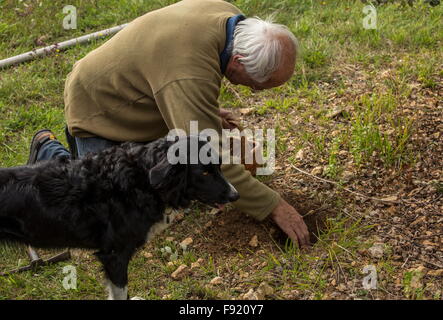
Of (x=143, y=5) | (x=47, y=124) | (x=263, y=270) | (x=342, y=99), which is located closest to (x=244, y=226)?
(x=263, y=270)

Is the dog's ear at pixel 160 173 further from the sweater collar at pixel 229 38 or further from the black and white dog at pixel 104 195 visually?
the sweater collar at pixel 229 38

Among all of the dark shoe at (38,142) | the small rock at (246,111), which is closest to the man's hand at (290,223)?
the small rock at (246,111)

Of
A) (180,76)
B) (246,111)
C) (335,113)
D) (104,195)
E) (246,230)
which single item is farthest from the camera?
(246,111)

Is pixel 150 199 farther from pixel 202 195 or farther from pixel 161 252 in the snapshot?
pixel 161 252

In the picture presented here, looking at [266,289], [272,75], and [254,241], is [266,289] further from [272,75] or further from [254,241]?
[272,75]

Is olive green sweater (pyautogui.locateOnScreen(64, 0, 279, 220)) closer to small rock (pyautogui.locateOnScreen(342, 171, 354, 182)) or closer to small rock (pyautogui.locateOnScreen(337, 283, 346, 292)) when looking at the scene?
small rock (pyautogui.locateOnScreen(337, 283, 346, 292))

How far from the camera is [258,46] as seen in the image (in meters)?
3.46

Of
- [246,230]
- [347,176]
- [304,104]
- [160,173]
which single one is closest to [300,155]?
[347,176]

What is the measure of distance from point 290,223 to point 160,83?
1.34 meters

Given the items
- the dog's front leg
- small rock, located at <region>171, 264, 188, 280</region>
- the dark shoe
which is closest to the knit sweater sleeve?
small rock, located at <region>171, 264, 188, 280</region>

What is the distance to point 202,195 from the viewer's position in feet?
10.9

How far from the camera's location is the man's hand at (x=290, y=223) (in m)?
3.77

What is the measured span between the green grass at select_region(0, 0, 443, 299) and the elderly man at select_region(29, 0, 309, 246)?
0.47 metres
